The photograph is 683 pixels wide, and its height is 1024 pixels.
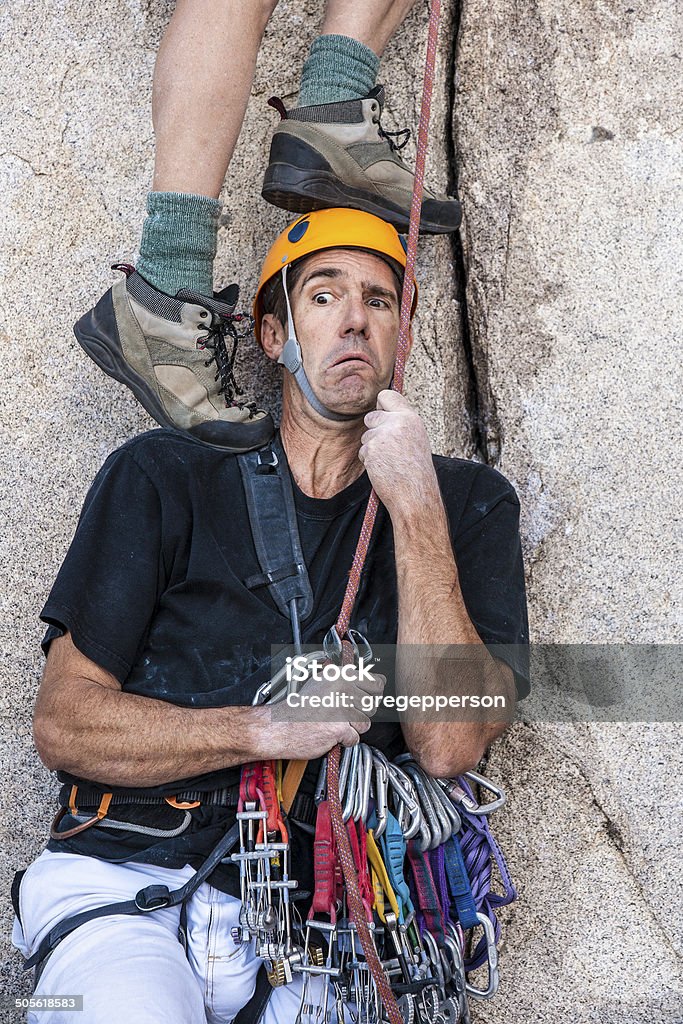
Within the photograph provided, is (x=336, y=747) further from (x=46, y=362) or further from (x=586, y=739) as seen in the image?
(x=46, y=362)

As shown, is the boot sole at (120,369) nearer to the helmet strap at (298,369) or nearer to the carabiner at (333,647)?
the helmet strap at (298,369)

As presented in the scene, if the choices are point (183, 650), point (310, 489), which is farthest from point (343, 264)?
point (183, 650)

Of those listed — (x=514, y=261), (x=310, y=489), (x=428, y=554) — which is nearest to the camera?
(x=428, y=554)

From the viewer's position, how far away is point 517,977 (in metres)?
2.91

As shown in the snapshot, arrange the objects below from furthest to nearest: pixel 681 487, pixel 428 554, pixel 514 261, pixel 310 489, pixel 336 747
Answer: pixel 514 261, pixel 681 487, pixel 310 489, pixel 428 554, pixel 336 747

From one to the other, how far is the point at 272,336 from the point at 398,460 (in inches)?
32.7

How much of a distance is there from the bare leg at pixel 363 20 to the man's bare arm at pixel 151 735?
6.63ft

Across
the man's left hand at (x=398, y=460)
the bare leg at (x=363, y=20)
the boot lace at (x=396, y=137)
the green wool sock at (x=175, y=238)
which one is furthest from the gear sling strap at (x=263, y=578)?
the bare leg at (x=363, y=20)

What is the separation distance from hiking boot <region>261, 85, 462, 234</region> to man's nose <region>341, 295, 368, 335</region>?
309 mm

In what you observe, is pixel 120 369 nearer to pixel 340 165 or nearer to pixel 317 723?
pixel 340 165

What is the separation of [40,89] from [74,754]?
7.18ft

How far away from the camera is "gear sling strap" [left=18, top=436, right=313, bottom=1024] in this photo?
229cm

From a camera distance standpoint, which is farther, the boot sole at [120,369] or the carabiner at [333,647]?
the boot sole at [120,369]

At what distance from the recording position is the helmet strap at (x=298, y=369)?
283 cm
